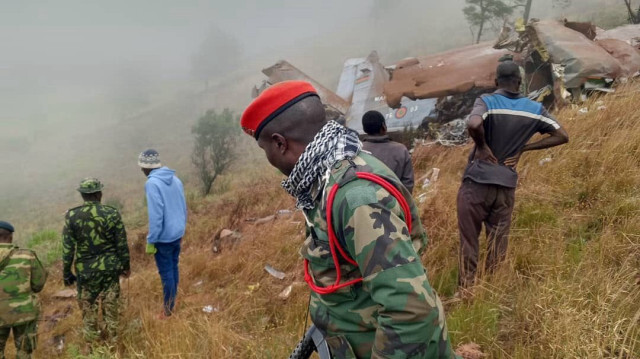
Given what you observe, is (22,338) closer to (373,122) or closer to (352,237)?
(373,122)

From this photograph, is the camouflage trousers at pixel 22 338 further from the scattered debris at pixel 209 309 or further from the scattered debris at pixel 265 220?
the scattered debris at pixel 265 220

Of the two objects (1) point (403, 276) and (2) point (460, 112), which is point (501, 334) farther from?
(2) point (460, 112)

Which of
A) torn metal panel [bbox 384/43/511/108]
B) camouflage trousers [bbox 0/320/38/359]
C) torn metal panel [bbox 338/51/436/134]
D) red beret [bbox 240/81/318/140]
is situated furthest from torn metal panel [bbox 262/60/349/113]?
red beret [bbox 240/81/318/140]

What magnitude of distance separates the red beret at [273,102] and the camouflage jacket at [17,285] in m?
3.28

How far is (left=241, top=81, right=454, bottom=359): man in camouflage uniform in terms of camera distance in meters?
0.95

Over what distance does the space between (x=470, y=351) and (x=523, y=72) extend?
4873mm

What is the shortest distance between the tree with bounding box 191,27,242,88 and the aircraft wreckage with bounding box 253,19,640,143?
55614 mm

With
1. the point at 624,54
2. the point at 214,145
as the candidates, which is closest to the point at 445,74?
the point at 624,54

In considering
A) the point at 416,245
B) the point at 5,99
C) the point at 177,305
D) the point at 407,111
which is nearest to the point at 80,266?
the point at 177,305

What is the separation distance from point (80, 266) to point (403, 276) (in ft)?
11.9

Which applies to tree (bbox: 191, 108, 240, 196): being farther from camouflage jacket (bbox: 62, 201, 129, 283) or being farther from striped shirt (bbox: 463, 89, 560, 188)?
striped shirt (bbox: 463, 89, 560, 188)

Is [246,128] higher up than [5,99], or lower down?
higher up

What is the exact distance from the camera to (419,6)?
Result: 58531 mm

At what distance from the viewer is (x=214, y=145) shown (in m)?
15.4
